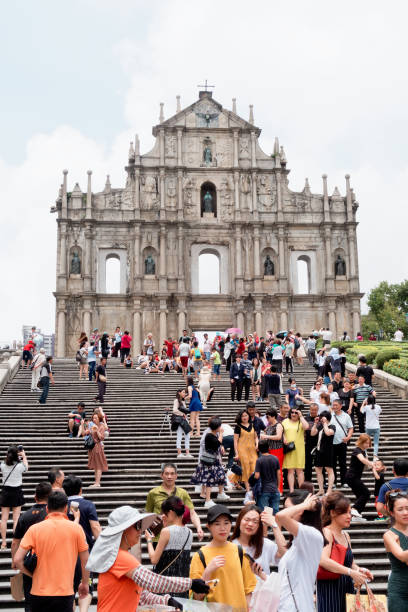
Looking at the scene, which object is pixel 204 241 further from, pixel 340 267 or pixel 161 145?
pixel 340 267

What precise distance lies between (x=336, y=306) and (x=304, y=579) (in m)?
34.2

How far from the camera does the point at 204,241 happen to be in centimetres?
3844

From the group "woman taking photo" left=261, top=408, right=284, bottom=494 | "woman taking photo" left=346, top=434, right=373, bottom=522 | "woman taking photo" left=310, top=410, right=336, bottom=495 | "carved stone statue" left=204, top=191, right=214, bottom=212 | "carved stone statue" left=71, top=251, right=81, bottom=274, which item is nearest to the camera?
"woman taking photo" left=346, top=434, right=373, bottom=522

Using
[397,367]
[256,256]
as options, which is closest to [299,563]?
[397,367]

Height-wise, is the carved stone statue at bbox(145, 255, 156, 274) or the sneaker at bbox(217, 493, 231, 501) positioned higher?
the carved stone statue at bbox(145, 255, 156, 274)

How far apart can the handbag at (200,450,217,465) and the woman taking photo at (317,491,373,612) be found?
5.05 m

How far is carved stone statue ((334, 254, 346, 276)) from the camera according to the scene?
3881 cm

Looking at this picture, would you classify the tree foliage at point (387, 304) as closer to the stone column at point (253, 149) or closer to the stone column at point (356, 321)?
the stone column at point (356, 321)

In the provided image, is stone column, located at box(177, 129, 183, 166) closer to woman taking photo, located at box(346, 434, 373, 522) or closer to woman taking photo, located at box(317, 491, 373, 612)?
woman taking photo, located at box(346, 434, 373, 522)

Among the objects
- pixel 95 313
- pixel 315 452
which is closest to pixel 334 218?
pixel 95 313

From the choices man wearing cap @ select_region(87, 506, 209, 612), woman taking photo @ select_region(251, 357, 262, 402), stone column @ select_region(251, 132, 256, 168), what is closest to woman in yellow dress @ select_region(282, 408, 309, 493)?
man wearing cap @ select_region(87, 506, 209, 612)

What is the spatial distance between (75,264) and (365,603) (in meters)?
33.9

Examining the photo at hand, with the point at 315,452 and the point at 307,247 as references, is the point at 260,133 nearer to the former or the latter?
the point at 307,247

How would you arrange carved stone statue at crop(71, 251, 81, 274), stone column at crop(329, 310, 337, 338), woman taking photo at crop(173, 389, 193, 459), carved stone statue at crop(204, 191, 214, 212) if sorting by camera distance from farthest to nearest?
carved stone statue at crop(204, 191, 214, 212) → stone column at crop(329, 310, 337, 338) → carved stone statue at crop(71, 251, 81, 274) → woman taking photo at crop(173, 389, 193, 459)
